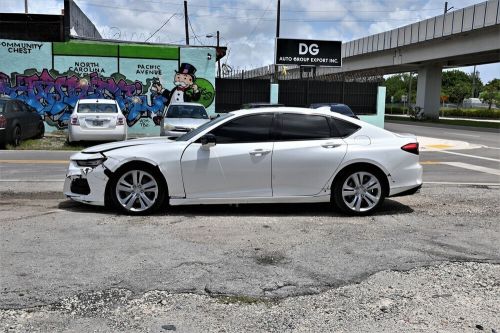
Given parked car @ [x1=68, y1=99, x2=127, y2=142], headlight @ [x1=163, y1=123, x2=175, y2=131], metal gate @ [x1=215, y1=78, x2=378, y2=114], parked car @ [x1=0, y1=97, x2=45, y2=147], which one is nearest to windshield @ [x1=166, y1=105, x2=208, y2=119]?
headlight @ [x1=163, y1=123, x2=175, y2=131]

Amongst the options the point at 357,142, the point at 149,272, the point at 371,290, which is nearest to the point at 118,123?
the point at 357,142

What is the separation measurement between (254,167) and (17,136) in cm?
1181

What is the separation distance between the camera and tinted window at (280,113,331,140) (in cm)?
693

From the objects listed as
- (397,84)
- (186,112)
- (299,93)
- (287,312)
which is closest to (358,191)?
(287,312)

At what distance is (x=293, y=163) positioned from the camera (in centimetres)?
676

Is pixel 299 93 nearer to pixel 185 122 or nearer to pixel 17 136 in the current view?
pixel 185 122

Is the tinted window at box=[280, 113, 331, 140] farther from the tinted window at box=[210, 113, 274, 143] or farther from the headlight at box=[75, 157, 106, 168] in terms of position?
the headlight at box=[75, 157, 106, 168]

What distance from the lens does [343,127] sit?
7.11 m

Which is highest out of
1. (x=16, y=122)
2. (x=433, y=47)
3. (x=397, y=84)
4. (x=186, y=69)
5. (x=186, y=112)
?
(x=397, y=84)

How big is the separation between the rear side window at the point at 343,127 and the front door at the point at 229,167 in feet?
3.13

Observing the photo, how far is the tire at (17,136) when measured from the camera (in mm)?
15648

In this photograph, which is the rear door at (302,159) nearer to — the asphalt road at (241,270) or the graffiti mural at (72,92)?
the asphalt road at (241,270)

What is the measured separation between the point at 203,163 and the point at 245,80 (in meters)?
18.3

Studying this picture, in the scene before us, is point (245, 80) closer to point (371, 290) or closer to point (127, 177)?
point (127, 177)
